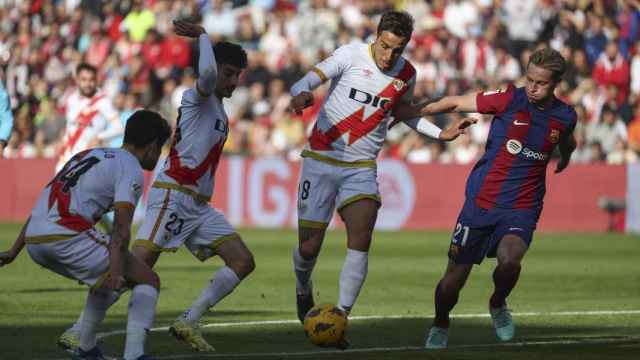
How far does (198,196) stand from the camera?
1147 cm

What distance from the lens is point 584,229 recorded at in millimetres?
28562

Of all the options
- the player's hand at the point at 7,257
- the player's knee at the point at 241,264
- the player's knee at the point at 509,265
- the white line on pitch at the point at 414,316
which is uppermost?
the player's hand at the point at 7,257

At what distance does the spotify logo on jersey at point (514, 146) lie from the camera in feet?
37.7

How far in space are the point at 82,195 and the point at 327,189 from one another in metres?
3.12

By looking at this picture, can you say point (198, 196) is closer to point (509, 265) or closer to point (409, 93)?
point (409, 93)

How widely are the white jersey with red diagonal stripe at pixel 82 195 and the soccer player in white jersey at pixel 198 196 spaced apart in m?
1.68

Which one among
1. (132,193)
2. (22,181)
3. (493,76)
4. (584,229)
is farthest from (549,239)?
(132,193)

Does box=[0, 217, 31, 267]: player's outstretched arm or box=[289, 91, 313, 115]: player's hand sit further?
box=[289, 91, 313, 115]: player's hand

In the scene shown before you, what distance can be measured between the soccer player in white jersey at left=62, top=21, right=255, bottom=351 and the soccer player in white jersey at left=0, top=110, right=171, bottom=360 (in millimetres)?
1557

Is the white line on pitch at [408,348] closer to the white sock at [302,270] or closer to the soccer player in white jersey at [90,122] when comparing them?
the white sock at [302,270]

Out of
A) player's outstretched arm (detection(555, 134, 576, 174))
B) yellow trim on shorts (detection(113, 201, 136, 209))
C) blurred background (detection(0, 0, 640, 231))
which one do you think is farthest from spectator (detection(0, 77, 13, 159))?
blurred background (detection(0, 0, 640, 231))

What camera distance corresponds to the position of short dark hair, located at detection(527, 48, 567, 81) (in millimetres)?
11266

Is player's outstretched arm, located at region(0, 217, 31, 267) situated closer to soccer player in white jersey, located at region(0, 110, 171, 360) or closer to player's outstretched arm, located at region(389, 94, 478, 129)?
soccer player in white jersey, located at region(0, 110, 171, 360)

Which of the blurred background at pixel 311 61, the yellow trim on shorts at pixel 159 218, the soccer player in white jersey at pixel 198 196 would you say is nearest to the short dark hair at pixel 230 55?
the soccer player in white jersey at pixel 198 196
